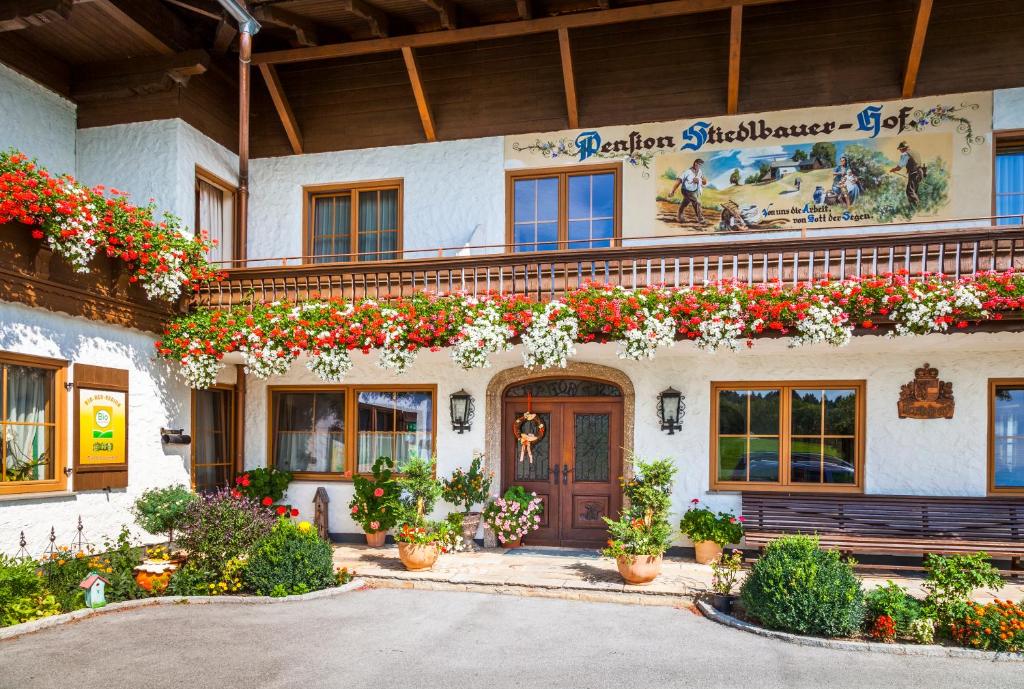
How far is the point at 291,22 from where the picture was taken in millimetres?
11180

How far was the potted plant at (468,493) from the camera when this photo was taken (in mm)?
10570

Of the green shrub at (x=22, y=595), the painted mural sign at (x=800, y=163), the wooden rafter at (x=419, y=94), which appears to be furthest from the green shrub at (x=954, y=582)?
the wooden rafter at (x=419, y=94)

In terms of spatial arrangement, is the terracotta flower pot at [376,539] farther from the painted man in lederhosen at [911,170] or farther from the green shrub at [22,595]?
the painted man in lederhosen at [911,170]

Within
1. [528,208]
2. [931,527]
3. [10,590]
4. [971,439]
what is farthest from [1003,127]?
[10,590]

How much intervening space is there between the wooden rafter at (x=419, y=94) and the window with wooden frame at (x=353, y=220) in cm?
89

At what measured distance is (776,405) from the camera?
1038 centimetres

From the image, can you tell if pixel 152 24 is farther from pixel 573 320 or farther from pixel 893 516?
pixel 893 516

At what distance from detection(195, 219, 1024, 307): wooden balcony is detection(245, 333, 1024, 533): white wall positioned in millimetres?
852

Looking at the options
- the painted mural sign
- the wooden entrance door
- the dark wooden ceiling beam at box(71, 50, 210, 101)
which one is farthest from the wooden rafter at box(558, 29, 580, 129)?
the dark wooden ceiling beam at box(71, 50, 210, 101)

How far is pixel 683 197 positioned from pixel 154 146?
7425 mm

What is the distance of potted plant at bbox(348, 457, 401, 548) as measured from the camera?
35.0 ft

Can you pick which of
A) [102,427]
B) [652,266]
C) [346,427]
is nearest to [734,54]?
[652,266]

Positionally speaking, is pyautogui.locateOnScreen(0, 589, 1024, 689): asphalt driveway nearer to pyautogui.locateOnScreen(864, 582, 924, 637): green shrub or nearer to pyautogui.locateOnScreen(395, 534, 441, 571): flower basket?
pyautogui.locateOnScreen(864, 582, 924, 637): green shrub

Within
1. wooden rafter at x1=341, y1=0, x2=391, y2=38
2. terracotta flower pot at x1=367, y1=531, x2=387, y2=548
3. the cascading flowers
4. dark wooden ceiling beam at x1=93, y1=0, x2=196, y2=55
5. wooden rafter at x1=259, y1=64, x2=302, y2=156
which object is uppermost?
wooden rafter at x1=341, y1=0, x2=391, y2=38
